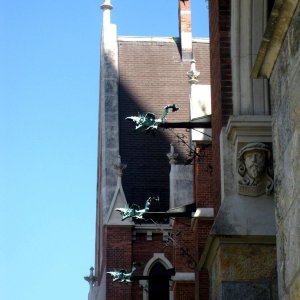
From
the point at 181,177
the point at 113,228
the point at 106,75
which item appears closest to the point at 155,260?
the point at 113,228

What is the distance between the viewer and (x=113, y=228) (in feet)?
111

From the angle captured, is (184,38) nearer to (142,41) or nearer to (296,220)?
(142,41)

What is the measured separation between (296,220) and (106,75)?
101 ft

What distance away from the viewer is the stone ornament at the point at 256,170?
1271 centimetres

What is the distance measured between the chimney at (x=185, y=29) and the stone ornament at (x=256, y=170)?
2706cm

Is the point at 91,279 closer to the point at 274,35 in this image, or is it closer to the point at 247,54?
the point at 247,54

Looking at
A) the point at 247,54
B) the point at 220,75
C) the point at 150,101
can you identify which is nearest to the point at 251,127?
the point at 247,54

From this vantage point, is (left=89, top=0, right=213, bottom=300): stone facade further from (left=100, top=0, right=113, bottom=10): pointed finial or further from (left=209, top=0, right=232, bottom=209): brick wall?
(left=209, top=0, right=232, bottom=209): brick wall

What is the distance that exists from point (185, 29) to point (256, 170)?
28565mm

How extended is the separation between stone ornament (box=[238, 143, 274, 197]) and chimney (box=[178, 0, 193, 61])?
88.8 ft

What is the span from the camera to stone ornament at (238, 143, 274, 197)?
12713 mm

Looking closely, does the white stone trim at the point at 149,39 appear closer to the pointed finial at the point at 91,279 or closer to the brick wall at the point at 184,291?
the pointed finial at the point at 91,279

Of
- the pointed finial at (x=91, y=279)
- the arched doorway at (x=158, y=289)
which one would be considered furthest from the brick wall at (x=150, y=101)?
the pointed finial at (x=91, y=279)

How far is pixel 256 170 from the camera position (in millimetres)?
12703
